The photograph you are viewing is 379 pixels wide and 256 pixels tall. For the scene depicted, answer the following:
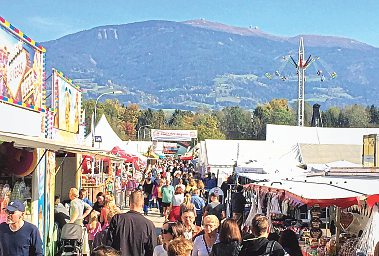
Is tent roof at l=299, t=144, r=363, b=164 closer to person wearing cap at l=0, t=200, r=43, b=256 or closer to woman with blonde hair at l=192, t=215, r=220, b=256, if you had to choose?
woman with blonde hair at l=192, t=215, r=220, b=256

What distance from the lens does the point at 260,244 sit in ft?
20.2

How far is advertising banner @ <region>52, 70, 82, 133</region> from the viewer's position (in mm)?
15695

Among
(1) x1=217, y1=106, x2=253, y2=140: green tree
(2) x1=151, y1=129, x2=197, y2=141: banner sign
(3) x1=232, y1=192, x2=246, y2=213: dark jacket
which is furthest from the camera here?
(1) x1=217, y1=106, x2=253, y2=140: green tree

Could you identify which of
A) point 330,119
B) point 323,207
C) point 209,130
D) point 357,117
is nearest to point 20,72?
point 323,207

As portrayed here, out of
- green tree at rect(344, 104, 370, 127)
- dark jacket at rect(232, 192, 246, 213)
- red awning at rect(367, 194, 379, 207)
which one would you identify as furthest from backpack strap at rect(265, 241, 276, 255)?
green tree at rect(344, 104, 370, 127)

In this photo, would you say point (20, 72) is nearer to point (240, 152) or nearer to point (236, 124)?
point (240, 152)

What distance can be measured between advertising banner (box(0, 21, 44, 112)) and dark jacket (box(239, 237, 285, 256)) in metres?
5.76

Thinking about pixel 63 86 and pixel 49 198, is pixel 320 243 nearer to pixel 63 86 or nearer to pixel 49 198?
pixel 49 198

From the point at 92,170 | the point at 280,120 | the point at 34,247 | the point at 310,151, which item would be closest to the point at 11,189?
the point at 34,247

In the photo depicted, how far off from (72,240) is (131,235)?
4704 mm

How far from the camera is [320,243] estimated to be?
388 inches

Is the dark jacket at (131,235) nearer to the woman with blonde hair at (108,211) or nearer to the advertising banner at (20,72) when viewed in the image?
the woman with blonde hair at (108,211)

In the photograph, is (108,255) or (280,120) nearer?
(108,255)

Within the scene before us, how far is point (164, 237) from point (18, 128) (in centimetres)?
508
